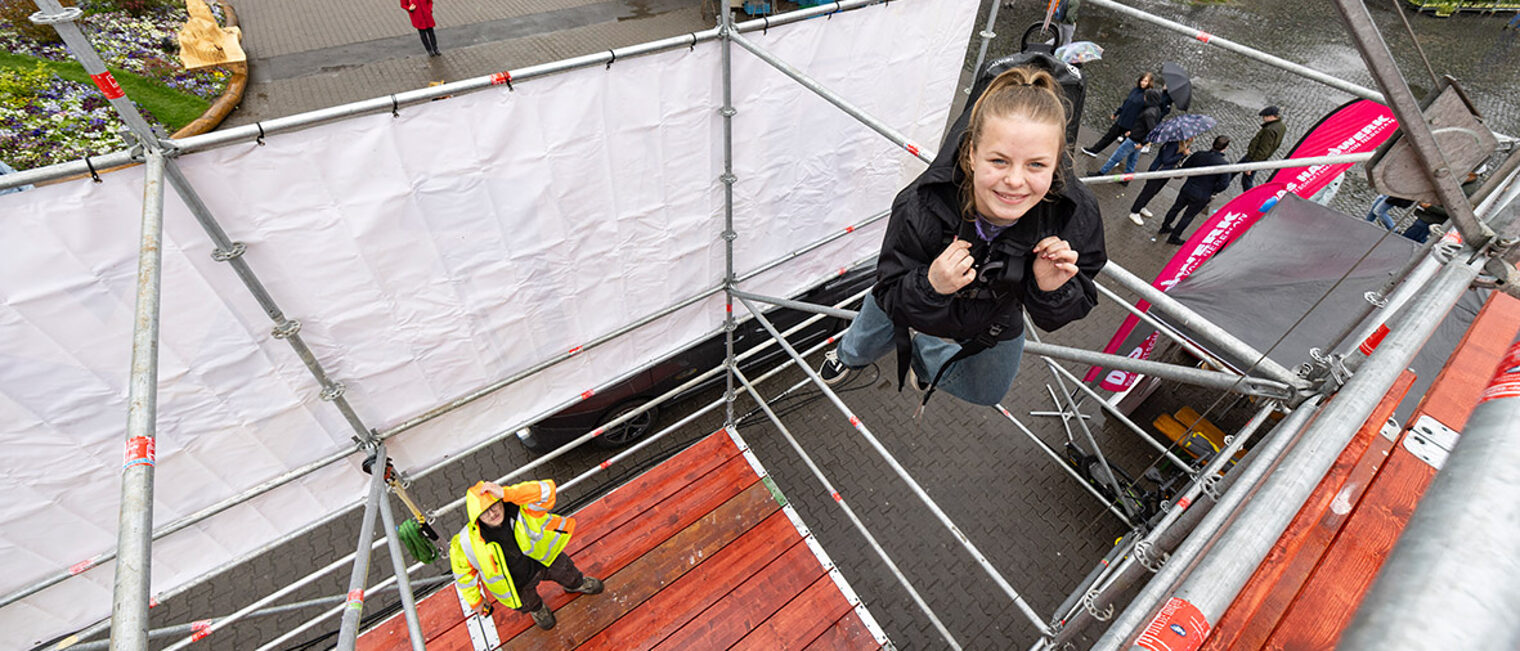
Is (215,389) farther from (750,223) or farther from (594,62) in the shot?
(750,223)

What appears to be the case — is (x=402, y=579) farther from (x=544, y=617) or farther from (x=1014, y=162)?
(x=1014, y=162)

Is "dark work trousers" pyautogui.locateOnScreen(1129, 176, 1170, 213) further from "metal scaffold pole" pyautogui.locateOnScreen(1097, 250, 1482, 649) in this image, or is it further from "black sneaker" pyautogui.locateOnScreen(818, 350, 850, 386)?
"metal scaffold pole" pyautogui.locateOnScreen(1097, 250, 1482, 649)

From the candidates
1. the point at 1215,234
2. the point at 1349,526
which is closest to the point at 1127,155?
the point at 1215,234

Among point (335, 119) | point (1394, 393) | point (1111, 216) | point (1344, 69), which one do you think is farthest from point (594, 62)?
point (1344, 69)

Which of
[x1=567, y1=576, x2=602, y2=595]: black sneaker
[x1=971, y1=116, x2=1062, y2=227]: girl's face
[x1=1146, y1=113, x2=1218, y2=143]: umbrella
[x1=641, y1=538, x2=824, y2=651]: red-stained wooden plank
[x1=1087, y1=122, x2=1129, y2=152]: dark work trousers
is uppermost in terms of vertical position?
[x1=1087, y1=122, x2=1129, y2=152]: dark work trousers

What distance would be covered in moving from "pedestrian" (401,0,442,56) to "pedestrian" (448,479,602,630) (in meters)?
12.6

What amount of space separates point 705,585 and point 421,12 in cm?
1361

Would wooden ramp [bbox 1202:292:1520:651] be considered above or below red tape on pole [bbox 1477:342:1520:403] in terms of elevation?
below

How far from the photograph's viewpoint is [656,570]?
5.53 meters

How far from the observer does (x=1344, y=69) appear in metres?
18.5

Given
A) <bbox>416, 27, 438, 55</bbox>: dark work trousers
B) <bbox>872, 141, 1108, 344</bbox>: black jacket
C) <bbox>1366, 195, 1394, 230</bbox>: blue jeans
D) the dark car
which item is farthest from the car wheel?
<bbox>1366, 195, 1394, 230</bbox>: blue jeans

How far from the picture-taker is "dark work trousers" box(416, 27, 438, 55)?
1347 cm

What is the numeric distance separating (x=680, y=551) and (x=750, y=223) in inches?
124

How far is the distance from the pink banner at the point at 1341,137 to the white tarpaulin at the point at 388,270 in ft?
17.1
